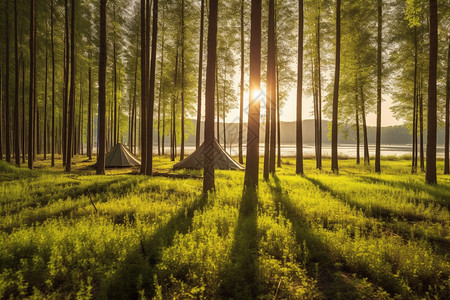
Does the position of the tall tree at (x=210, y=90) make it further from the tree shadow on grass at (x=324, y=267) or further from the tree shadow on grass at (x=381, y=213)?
the tree shadow on grass at (x=381, y=213)

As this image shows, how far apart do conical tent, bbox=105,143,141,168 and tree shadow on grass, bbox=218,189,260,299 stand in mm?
15670

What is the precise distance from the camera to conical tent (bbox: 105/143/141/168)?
17.5 m

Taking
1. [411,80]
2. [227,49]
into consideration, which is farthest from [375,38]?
[227,49]

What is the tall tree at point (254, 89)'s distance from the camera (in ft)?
25.5

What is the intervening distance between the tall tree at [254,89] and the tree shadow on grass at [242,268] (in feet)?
11.6

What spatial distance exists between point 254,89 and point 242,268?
5836mm

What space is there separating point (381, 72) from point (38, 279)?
2071 centimetres

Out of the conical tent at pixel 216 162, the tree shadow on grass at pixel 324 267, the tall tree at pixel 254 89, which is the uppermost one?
the tall tree at pixel 254 89

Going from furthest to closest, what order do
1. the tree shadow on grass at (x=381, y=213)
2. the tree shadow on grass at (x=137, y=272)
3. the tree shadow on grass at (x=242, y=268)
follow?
1. the tree shadow on grass at (x=381, y=213)
2. the tree shadow on grass at (x=242, y=268)
3. the tree shadow on grass at (x=137, y=272)

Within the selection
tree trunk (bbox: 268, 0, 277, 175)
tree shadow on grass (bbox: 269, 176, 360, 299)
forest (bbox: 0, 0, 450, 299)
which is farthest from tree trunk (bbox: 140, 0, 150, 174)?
tree shadow on grass (bbox: 269, 176, 360, 299)

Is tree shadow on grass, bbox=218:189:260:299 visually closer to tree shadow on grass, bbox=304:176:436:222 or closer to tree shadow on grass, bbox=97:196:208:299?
tree shadow on grass, bbox=97:196:208:299

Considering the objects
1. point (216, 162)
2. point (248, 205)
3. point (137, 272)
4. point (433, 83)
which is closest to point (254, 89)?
point (248, 205)

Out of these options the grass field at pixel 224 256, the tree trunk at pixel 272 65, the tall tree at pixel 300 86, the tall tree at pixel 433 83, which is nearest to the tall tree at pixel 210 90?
the grass field at pixel 224 256

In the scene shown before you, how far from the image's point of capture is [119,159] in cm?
1775
